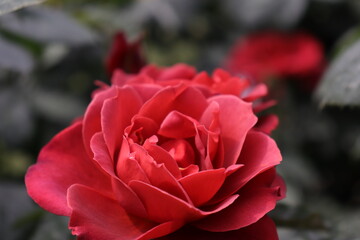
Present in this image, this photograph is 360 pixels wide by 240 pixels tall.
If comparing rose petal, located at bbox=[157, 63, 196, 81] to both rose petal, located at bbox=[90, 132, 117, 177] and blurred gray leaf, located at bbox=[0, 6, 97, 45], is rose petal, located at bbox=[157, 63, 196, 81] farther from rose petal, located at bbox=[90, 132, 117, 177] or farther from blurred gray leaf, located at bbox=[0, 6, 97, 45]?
blurred gray leaf, located at bbox=[0, 6, 97, 45]

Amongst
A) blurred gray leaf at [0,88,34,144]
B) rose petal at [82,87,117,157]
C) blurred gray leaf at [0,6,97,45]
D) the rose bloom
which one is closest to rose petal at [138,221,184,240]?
the rose bloom

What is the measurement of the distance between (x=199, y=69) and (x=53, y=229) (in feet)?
3.02

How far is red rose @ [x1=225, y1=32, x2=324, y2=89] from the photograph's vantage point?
1.45 metres

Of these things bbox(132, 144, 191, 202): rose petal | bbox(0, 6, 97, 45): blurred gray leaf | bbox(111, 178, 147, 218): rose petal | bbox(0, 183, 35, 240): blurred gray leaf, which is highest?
bbox(0, 6, 97, 45): blurred gray leaf

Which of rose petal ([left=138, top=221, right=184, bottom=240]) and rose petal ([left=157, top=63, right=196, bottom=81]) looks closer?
rose petal ([left=138, top=221, right=184, bottom=240])

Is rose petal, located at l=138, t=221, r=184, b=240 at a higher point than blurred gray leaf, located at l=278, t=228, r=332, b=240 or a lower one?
higher

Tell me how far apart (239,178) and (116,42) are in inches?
14.0

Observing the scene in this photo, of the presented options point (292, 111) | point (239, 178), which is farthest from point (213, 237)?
point (292, 111)

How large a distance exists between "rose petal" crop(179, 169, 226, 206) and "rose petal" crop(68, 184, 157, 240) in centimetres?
6

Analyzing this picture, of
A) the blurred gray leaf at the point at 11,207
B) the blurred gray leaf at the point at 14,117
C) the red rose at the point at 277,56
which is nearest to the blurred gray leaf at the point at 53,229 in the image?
the blurred gray leaf at the point at 11,207

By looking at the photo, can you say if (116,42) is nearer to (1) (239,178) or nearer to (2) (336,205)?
(1) (239,178)

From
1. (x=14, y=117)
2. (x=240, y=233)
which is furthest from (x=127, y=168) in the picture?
(x=14, y=117)

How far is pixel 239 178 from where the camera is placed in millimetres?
538

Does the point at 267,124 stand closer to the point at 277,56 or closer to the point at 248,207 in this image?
the point at 248,207
